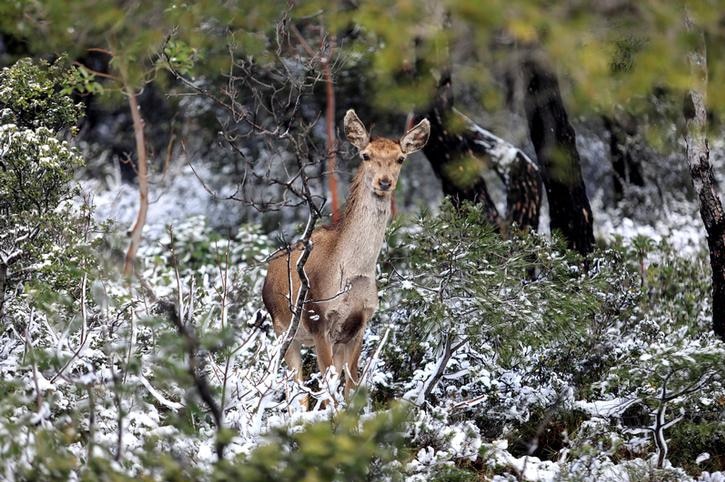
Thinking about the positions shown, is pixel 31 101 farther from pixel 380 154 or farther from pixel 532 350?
pixel 532 350

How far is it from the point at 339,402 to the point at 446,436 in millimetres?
701

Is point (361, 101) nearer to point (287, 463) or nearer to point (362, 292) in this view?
point (362, 292)

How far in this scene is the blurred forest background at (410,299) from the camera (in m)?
5.38

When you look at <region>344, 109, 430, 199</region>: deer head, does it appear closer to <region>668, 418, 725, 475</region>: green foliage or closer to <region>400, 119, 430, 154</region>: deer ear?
<region>400, 119, 430, 154</region>: deer ear

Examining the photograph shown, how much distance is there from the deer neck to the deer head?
0.25 feet

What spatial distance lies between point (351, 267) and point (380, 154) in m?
0.92

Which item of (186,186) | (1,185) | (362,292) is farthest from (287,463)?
(186,186)

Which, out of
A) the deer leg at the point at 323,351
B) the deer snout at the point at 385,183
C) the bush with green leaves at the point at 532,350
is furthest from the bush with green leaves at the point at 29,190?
the bush with green leaves at the point at 532,350

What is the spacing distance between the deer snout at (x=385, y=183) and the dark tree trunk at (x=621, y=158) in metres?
9.93

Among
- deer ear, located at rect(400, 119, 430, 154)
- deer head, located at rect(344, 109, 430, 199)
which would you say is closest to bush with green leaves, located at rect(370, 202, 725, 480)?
deer ear, located at rect(400, 119, 430, 154)

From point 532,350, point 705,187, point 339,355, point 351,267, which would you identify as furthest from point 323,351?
point 705,187

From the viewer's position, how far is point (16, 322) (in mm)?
8703

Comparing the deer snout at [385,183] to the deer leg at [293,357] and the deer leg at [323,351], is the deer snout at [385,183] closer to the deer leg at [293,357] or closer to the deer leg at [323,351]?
the deer leg at [323,351]

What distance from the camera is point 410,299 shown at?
9.34 meters
